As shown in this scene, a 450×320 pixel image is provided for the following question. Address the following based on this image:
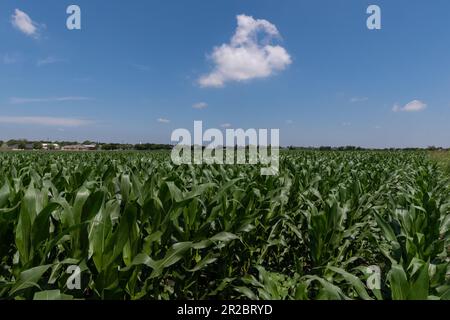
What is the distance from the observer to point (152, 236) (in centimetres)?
242

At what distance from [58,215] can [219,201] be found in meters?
1.55

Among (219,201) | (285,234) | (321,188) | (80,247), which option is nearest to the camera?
(80,247)

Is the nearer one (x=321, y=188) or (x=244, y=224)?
(x=244, y=224)

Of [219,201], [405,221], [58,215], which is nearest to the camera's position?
[58,215]

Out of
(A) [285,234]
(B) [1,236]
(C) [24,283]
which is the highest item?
(B) [1,236]

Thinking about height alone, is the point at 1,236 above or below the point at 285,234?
above
